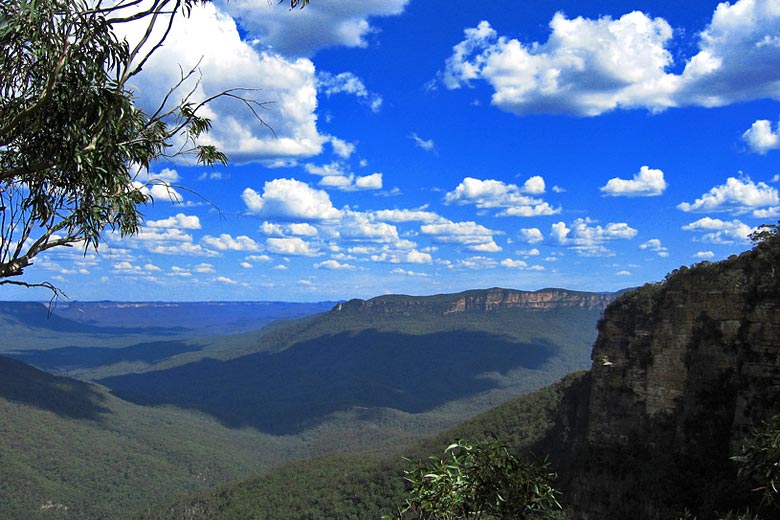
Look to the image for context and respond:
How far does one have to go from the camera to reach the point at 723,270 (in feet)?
74.1

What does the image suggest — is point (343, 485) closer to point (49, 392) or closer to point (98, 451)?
point (98, 451)

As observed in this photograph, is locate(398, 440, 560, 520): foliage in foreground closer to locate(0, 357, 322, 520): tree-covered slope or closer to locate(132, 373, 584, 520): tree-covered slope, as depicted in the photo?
locate(132, 373, 584, 520): tree-covered slope

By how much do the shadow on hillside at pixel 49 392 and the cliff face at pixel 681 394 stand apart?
395 feet

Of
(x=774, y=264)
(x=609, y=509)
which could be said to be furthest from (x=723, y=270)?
(x=609, y=509)

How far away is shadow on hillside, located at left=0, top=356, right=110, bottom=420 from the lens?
116938 mm

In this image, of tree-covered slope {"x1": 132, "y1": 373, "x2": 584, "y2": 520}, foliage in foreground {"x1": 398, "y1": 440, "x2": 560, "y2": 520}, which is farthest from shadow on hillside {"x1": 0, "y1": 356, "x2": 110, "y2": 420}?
foliage in foreground {"x1": 398, "y1": 440, "x2": 560, "y2": 520}

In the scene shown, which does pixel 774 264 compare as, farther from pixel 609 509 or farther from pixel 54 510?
pixel 54 510

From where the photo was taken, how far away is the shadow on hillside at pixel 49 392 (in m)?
117

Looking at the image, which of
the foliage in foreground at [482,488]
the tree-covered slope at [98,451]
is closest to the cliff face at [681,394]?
the foliage in foreground at [482,488]

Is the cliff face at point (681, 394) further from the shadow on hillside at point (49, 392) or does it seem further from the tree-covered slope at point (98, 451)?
the shadow on hillside at point (49, 392)

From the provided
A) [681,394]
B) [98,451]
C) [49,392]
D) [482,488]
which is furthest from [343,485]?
[49,392]

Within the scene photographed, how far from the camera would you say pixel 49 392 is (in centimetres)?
12494

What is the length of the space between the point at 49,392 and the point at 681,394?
137 m

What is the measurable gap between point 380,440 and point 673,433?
99.4m
